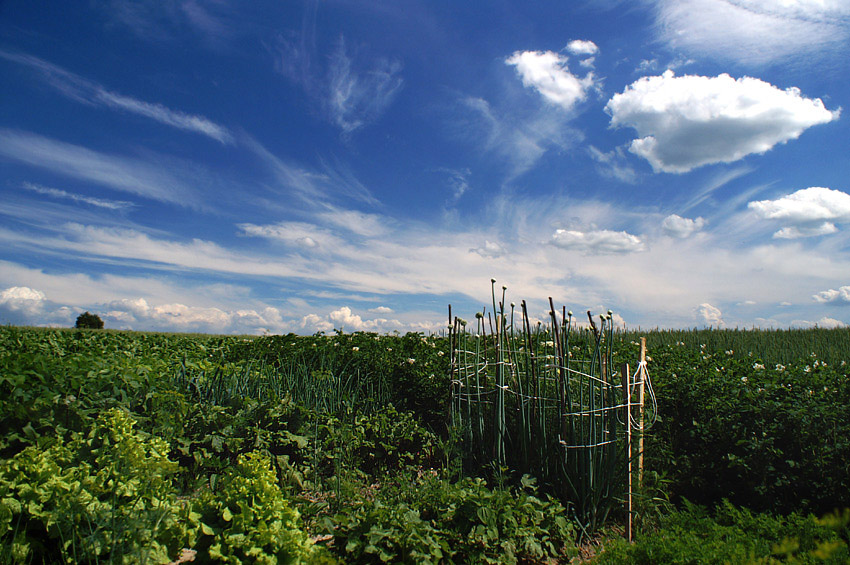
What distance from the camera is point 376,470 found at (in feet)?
15.3

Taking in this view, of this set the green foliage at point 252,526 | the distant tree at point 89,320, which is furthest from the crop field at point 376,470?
the distant tree at point 89,320

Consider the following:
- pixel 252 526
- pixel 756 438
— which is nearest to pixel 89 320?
pixel 252 526

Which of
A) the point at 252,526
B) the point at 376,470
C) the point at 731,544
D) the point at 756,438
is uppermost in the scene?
the point at 756,438

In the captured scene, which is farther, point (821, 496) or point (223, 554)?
point (821, 496)

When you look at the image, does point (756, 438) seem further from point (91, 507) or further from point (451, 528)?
point (91, 507)

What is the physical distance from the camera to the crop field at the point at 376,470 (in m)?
2.71

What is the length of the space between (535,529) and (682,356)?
13.2ft

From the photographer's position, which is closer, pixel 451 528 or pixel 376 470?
pixel 451 528

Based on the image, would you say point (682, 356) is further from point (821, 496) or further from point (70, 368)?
point (70, 368)

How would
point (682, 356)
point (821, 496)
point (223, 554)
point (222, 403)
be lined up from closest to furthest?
point (223, 554), point (821, 496), point (222, 403), point (682, 356)

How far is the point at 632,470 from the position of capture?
3.84m

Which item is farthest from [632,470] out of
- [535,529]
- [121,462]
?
[121,462]

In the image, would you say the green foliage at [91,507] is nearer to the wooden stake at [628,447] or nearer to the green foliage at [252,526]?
the green foliage at [252,526]

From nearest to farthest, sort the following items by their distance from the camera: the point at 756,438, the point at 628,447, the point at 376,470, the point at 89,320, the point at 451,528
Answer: the point at 451,528, the point at 628,447, the point at 756,438, the point at 376,470, the point at 89,320
